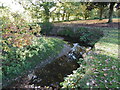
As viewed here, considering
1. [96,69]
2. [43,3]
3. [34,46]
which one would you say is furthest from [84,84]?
[43,3]

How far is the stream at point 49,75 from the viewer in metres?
3.50

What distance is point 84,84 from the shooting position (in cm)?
245

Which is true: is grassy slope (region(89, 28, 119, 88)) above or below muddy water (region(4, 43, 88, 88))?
above

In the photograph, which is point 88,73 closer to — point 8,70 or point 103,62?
point 103,62

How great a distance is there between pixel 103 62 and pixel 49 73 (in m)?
1.97

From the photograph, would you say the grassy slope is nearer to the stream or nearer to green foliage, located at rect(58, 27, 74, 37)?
the stream

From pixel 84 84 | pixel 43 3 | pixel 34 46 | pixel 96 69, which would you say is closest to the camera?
pixel 84 84

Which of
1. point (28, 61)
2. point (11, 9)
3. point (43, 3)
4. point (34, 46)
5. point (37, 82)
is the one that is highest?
point (43, 3)

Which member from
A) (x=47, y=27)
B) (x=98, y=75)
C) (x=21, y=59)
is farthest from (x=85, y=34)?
(x=98, y=75)

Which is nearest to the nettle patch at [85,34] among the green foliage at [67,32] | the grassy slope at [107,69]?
the green foliage at [67,32]

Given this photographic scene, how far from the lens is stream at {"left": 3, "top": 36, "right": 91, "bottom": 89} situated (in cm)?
350

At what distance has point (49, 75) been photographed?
4.07m

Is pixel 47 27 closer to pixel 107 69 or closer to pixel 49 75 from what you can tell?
pixel 49 75

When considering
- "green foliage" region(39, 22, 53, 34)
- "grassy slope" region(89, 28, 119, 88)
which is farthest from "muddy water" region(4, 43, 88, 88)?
"green foliage" region(39, 22, 53, 34)
